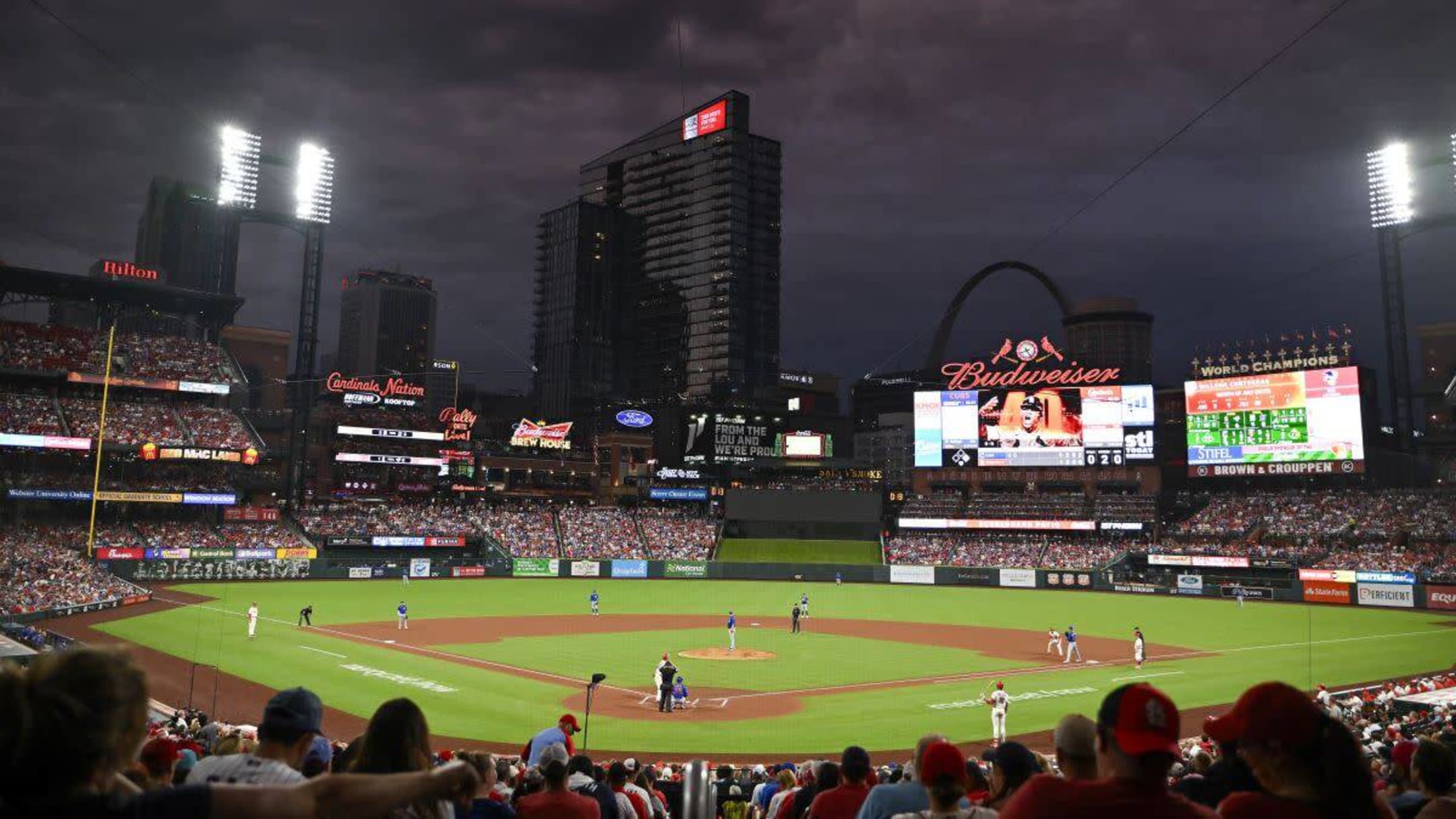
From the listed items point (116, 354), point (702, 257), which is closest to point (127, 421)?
point (116, 354)

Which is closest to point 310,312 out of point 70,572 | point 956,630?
point 70,572

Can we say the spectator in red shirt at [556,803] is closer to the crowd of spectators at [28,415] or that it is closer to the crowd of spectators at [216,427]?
the crowd of spectators at [28,415]

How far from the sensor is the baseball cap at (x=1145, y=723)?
119 inches

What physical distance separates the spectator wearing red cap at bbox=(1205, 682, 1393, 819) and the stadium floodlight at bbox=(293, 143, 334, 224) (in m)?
85.5

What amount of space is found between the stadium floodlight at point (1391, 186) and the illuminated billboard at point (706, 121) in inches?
4376

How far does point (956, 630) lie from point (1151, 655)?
10.2 m

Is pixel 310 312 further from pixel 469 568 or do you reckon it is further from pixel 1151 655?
pixel 1151 655

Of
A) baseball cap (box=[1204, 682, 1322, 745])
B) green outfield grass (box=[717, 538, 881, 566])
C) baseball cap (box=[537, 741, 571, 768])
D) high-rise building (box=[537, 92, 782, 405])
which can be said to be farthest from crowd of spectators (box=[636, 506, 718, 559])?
baseball cap (box=[1204, 682, 1322, 745])

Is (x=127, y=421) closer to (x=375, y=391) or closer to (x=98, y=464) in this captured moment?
(x=98, y=464)

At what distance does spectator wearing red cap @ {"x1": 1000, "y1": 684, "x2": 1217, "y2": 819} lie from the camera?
2969mm

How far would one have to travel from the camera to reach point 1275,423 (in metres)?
71.6

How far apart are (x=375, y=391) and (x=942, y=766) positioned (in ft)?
312

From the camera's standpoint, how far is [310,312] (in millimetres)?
79438

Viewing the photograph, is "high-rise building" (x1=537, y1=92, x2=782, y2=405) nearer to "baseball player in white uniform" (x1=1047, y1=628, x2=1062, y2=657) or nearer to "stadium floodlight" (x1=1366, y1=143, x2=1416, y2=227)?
"stadium floodlight" (x1=1366, y1=143, x2=1416, y2=227)
